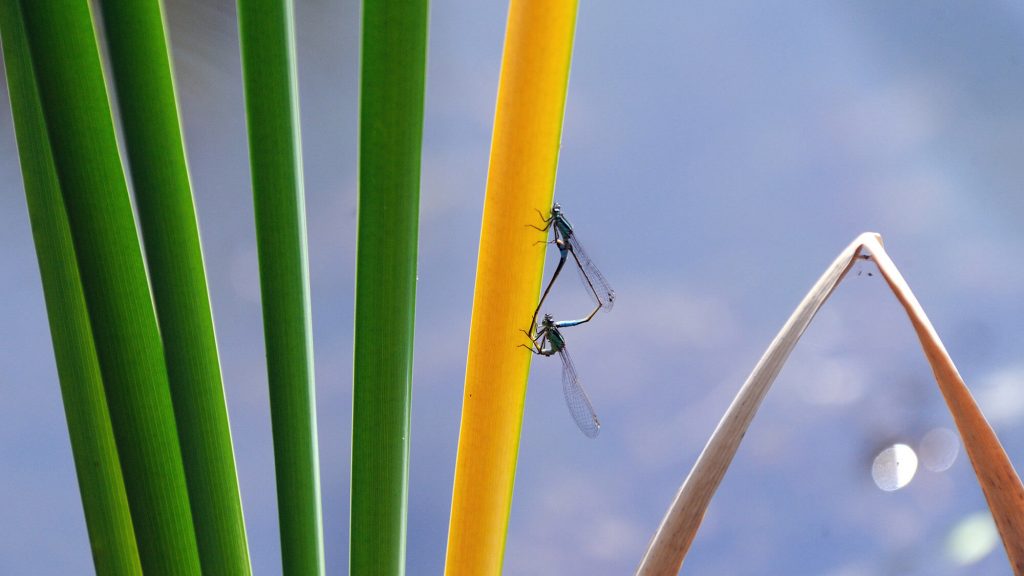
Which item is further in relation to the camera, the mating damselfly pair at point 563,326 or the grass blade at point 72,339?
the mating damselfly pair at point 563,326

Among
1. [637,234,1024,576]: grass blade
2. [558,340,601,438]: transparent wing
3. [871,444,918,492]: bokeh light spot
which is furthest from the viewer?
[871,444,918,492]: bokeh light spot

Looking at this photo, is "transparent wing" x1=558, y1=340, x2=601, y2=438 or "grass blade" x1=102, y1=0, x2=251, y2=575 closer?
"grass blade" x1=102, y1=0, x2=251, y2=575

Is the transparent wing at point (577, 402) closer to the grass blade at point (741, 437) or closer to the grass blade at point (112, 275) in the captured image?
the grass blade at point (741, 437)

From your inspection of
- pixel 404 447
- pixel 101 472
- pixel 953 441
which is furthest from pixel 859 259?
pixel 953 441

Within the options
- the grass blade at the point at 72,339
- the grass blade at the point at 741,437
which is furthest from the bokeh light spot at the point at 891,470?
the grass blade at the point at 72,339

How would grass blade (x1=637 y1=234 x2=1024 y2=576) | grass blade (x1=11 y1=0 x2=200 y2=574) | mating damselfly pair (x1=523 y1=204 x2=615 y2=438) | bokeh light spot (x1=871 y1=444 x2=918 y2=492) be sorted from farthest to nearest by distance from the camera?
bokeh light spot (x1=871 y1=444 x2=918 y2=492), mating damselfly pair (x1=523 y1=204 x2=615 y2=438), grass blade (x1=637 y1=234 x2=1024 y2=576), grass blade (x1=11 y1=0 x2=200 y2=574)

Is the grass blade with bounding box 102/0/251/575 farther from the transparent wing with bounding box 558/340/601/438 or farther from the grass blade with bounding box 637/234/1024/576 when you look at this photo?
the transparent wing with bounding box 558/340/601/438

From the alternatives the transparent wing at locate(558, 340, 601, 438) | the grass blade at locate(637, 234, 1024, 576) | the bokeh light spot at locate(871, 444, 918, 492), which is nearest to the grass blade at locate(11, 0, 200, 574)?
the grass blade at locate(637, 234, 1024, 576)
